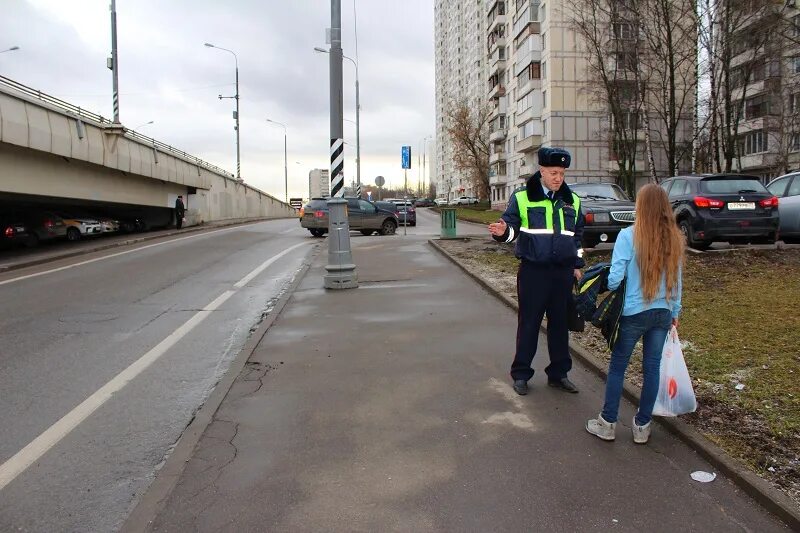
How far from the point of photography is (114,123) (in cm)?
2203

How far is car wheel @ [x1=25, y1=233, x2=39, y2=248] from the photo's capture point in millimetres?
22672

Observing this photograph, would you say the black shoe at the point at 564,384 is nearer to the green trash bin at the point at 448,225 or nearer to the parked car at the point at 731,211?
the parked car at the point at 731,211

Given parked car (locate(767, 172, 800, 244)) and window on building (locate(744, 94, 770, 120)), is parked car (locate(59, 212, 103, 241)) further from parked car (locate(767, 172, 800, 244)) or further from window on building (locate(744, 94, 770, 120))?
window on building (locate(744, 94, 770, 120))

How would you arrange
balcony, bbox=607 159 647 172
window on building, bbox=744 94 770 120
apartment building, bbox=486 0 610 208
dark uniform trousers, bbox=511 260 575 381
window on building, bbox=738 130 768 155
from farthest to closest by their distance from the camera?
apartment building, bbox=486 0 610 208, balcony, bbox=607 159 647 172, window on building, bbox=738 130 768 155, window on building, bbox=744 94 770 120, dark uniform trousers, bbox=511 260 575 381

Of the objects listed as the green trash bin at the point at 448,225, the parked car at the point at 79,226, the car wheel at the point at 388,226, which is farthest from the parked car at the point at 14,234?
the green trash bin at the point at 448,225

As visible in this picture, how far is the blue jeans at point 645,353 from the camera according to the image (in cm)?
388

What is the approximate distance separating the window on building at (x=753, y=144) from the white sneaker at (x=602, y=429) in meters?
49.5

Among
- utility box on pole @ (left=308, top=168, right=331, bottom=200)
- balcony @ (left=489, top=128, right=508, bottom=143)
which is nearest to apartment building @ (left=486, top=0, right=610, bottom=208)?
balcony @ (left=489, top=128, right=508, bottom=143)

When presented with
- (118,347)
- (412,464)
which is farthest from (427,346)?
(118,347)

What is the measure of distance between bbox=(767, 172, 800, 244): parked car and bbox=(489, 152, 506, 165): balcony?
5994 cm

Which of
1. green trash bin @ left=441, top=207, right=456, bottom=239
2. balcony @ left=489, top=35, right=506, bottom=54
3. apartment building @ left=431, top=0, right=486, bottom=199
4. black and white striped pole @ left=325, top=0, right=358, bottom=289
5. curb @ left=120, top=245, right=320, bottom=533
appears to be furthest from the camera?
apartment building @ left=431, top=0, right=486, bottom=199

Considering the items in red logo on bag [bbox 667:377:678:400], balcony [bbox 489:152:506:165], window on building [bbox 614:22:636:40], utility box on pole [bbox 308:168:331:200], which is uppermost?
window on building [bbox 614:22:636:40]

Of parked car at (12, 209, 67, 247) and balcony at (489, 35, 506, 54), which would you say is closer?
parked car at (12, 209, 67, 247)

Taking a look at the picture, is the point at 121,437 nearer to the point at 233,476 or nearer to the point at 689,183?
the point at 233,476
